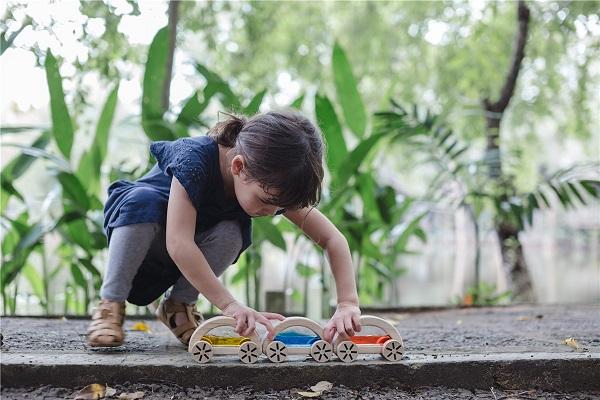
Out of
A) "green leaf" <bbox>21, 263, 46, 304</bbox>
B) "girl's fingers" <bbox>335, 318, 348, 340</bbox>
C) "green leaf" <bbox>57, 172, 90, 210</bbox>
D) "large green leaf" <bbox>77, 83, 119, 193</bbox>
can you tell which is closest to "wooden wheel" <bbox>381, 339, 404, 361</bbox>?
"girl's fingers" <bbox>335, 318, 348, 340</bbox>

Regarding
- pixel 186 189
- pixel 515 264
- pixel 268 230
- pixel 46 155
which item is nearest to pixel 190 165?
pixel 186 189

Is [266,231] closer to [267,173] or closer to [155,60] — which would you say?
[155,60]

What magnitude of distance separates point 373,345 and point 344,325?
102 mm

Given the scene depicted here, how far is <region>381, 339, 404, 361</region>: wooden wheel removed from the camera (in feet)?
5.20

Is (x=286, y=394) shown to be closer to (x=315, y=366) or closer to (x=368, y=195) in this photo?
(x=315, y=366)

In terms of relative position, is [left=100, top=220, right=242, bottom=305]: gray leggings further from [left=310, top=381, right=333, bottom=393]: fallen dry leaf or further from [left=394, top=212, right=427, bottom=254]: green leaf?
[left=394, top=212, right=427, bottom=254]: green leaf

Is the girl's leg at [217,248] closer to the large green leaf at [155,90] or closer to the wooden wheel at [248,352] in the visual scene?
the wooden wheel at [248,352]

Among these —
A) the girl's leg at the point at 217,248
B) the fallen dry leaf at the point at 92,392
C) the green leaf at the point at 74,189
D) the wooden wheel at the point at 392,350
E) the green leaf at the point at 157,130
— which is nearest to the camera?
the fallen dry leaf at the point at 92,392

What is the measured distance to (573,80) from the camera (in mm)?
7570

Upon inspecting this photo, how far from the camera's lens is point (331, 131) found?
3.12 metres

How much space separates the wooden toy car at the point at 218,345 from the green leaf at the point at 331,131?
5.25 ft

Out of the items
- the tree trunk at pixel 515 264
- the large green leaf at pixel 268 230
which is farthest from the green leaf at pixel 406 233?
the tree trunk at pixel 515 264

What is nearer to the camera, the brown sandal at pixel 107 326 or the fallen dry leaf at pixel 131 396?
the fallen dry leaf at pixel 131 396

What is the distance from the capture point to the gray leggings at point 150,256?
5.46 ft
